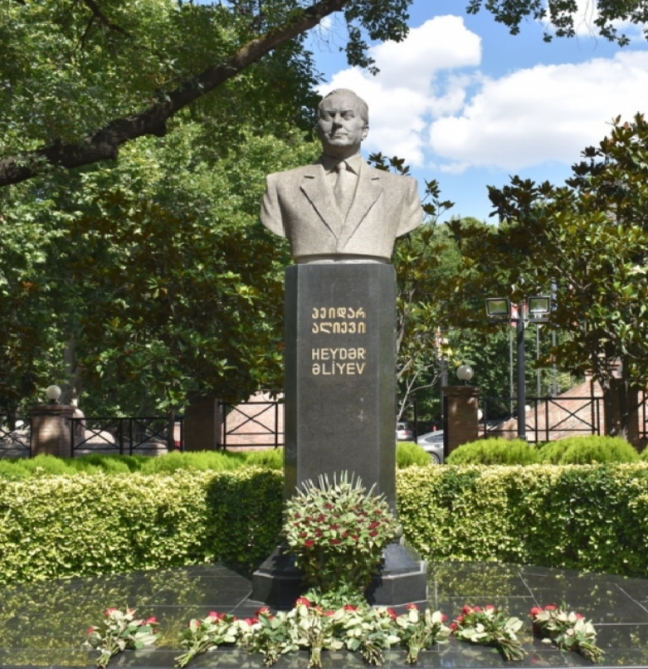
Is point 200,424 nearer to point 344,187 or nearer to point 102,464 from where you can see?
point 102,464

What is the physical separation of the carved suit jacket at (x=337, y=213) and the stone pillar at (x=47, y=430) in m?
12.2

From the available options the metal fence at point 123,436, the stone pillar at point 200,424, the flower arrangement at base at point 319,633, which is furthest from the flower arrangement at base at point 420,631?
the stone pillar at point 200,424

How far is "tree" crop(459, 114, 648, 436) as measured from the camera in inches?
511

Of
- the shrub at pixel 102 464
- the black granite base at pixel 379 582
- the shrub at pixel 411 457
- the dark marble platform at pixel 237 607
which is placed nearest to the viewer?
the dark marble platform at pixel 237 607

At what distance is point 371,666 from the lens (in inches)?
214

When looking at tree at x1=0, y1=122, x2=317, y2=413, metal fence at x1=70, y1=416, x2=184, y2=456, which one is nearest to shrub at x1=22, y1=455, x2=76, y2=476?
tree at x1=0, y1=122, x2=317, y2=413

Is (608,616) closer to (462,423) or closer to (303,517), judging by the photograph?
(303,517)

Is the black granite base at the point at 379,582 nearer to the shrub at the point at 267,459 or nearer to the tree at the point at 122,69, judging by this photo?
the shrub at the point at 267,459

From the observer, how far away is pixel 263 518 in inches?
360

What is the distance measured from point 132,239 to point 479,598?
30.6 feet

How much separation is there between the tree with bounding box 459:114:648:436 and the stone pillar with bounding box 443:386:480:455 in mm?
2896

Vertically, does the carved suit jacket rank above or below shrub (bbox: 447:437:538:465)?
above

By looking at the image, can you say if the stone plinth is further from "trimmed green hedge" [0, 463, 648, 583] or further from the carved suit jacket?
"trimmed green hedge" [0, 463, 648, 583]

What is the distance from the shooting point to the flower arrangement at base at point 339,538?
20.7ft
